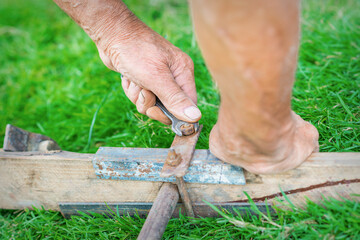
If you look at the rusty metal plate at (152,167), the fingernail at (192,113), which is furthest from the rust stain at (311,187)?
the fingernail at (192,113)

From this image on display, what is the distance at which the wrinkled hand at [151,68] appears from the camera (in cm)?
187

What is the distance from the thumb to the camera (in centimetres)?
173

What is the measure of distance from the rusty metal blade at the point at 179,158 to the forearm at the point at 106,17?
789 millimetres

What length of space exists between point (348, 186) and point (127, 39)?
1.43 metres

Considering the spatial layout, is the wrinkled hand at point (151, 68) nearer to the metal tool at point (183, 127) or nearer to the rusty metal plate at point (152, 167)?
the metal tool at point (183, 127)

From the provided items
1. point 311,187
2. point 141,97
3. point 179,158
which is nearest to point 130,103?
point 141,97

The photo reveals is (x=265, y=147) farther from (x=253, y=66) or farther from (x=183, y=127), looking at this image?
(x=183, y=127)

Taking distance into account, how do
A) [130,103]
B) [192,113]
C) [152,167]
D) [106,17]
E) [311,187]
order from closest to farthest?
[311,187] → [152,167] → [192,113] → [106,17] → [130,103]

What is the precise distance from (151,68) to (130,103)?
842mm

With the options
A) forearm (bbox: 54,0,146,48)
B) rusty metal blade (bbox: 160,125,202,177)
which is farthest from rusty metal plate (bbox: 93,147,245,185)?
forearm (bbox: 54,0,146,48)

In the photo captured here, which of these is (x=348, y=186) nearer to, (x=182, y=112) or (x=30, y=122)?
(x=182, y=112)

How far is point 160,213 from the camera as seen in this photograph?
151cm

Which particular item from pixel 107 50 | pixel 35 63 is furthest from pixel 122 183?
pixel 35 63

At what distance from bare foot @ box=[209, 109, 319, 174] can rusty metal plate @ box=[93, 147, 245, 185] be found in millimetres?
75
